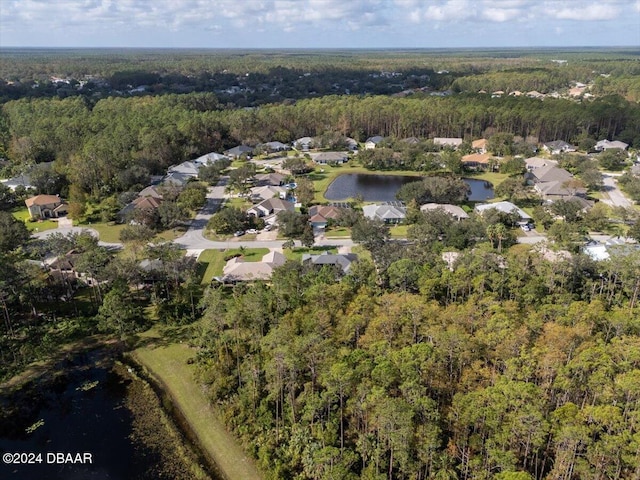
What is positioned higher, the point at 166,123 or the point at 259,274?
the point at 166,123

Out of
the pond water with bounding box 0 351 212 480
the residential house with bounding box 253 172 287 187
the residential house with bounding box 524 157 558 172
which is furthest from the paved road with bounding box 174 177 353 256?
the residential house with bounding box 524 157 558 172

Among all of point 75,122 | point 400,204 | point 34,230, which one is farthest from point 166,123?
point 400,204

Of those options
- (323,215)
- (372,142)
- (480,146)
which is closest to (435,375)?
(323,215)

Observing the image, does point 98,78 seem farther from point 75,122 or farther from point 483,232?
point 483,232

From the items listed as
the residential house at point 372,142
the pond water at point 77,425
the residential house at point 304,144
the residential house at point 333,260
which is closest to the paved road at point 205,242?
the residential house at point 333,260

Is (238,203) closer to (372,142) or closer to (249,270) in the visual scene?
(249,270)
